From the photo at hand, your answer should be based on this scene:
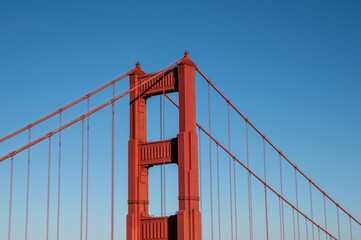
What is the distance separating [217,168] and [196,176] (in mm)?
4863

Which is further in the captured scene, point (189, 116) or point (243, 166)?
point (243, 166)

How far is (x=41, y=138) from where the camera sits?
110 ft

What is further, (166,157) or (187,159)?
(166,157)

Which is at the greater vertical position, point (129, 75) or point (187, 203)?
point (129, 75)

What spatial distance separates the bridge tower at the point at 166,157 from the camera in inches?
1496

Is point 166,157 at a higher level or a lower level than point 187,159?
higher

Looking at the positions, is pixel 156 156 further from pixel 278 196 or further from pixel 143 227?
pixel 278 196

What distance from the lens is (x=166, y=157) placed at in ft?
130

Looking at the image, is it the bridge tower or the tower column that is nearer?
the tower column

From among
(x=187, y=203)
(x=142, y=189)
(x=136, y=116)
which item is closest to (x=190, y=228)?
(x=187, y=203)

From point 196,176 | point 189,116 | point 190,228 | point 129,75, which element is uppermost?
point 129,75

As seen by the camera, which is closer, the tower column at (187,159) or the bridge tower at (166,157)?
the tower column at (187,159)

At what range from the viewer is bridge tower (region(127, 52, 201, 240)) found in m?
38.0

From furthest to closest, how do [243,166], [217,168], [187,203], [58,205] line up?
[243,166]
[217,168]
[187,203]
[58,205]
